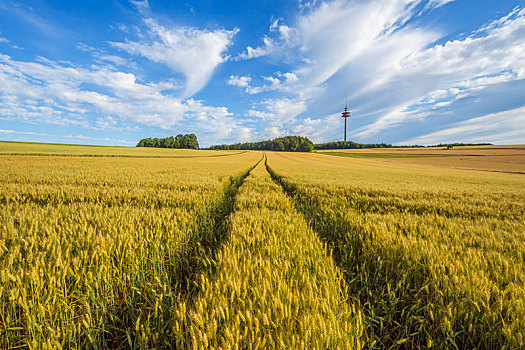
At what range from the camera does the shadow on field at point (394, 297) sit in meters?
1.53

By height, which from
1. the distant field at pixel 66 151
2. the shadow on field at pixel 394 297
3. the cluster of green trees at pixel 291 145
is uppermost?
the cluster of green trees at pixel 291 145

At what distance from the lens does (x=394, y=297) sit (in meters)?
1.88

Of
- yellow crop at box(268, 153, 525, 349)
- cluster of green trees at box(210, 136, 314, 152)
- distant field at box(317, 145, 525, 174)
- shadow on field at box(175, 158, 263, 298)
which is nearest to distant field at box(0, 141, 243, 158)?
shadow on field at box(175, 158, 263, 298)

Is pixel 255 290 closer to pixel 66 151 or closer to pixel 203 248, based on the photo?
pixel 203 248

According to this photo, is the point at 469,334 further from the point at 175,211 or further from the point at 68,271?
the point at 175,211

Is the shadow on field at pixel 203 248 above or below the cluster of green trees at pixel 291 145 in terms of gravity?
below

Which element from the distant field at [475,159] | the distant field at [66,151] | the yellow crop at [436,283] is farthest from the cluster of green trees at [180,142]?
the yellow crop at [436,283]

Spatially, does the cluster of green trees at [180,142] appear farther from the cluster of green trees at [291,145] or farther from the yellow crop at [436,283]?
the yellow crop at [436,283]

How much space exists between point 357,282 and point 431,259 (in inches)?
34.4

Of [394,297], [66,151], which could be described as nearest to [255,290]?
[394,297]

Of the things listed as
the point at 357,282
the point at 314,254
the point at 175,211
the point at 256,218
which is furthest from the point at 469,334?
the point at 175,211

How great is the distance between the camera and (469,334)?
144cm

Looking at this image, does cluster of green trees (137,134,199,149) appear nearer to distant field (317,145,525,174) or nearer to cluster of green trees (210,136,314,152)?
cluster of green trees (210,136,314,152)

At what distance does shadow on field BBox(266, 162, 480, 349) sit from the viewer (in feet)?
5.01
